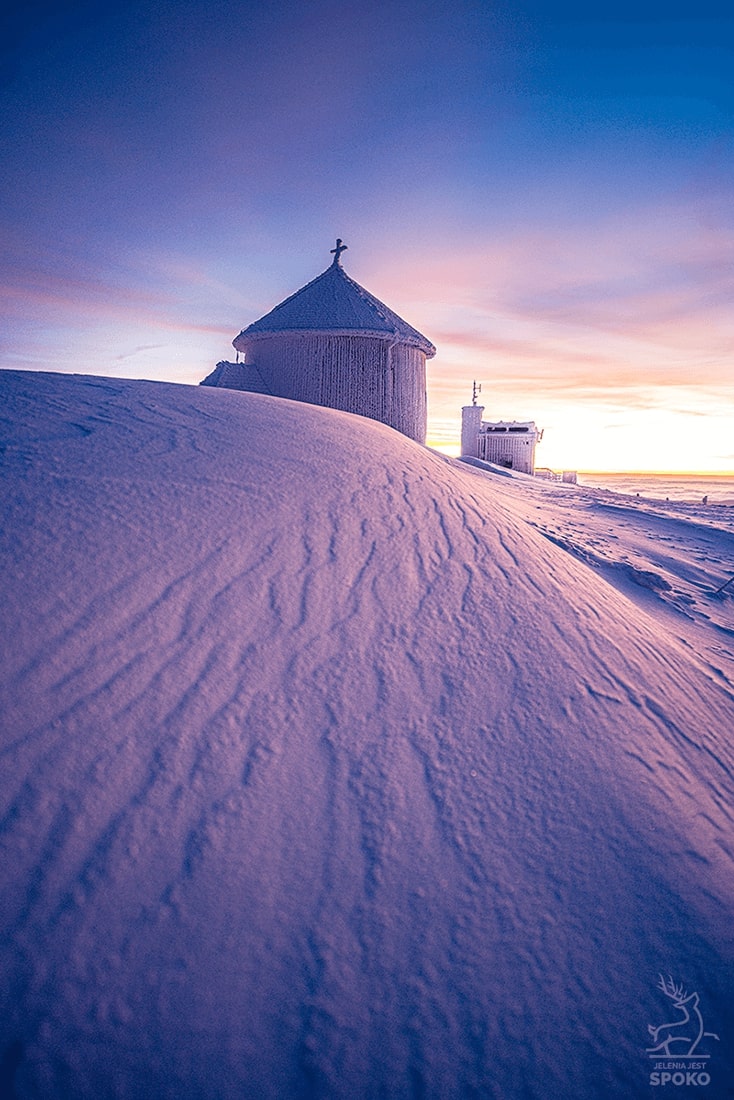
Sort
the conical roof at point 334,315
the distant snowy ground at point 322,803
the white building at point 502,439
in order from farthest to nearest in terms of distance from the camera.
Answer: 1. the white building at point 502,439
2. the conical roof at point 334,315
3. the distant snowy ground at point 322,803

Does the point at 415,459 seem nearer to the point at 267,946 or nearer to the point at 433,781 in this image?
the point at 433,781

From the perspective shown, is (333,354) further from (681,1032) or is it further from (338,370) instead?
(681,1032)

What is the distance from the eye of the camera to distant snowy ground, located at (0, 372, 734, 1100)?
1630 millimetres

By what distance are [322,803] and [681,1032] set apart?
1.38 metres

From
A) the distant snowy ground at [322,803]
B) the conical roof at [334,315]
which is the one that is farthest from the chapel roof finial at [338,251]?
the distant snowy ground at [322,803]

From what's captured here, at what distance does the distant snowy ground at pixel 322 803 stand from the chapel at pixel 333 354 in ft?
25.6

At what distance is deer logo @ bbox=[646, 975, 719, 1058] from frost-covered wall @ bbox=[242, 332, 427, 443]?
10.5 meters

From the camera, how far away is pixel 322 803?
2.15 metres

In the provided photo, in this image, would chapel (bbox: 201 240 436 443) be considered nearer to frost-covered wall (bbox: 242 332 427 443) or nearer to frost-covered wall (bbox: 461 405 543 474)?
frost-covered wall (bbox: 242 332 427 443)

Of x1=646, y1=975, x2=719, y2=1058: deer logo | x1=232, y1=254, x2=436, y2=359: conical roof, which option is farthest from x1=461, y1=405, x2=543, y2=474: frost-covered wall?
x1=646, y1=975, x2=719, y2=1058: deer logo

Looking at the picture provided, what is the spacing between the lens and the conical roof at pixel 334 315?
36.1 feet

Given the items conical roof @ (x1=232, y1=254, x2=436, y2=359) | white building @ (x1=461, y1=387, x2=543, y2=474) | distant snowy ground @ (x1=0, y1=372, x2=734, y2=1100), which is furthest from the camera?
white building @ (x1=461, y1=387, x2=543, y2=474)

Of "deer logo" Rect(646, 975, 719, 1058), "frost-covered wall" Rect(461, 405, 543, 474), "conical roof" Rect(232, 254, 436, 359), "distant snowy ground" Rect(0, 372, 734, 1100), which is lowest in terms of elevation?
"deer logo" Rect(646, 975, 719, 1058)

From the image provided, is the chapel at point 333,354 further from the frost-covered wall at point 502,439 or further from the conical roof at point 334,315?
the frost-covered wall at point 502,439
